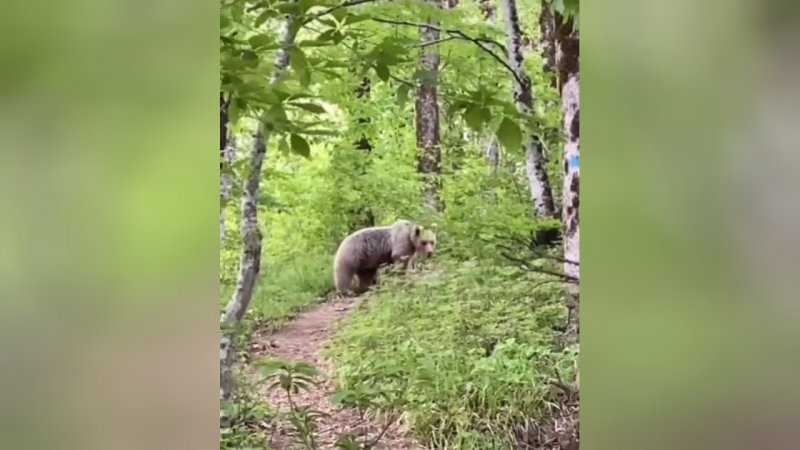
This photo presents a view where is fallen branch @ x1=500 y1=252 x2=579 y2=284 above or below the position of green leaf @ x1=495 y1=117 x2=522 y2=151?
below

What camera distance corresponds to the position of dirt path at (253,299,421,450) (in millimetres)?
1330

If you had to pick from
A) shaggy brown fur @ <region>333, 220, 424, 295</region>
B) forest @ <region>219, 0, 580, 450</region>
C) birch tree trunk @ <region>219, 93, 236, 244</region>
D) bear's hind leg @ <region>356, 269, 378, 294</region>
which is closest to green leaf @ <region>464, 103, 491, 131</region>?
forest @ <region>219, 0, 580, 450</region>

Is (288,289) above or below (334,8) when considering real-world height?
below

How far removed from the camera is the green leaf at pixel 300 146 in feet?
4.29

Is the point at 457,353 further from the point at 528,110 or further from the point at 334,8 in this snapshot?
the point at 334,8

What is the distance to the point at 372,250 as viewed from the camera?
52.2 inches

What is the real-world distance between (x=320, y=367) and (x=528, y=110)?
597 mm

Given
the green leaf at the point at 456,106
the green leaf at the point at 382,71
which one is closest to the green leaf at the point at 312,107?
the green leaf at the point at 382,71

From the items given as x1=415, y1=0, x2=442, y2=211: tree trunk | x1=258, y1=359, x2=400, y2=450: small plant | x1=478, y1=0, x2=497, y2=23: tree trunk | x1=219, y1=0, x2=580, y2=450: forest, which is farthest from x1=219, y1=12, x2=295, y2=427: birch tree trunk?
x1=478, y1=0, x2=497, y2=23: tree trunk

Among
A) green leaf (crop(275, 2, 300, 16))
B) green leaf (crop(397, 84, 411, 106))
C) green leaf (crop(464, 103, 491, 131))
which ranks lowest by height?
green leaf (crop(464, 103, 491, 131))

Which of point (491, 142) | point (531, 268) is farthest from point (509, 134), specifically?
point (531, 268)

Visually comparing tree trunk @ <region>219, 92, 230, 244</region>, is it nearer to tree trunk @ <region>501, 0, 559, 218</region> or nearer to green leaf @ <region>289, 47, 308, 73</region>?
green leaf @ <region>289, 47, 308, 73</region>
